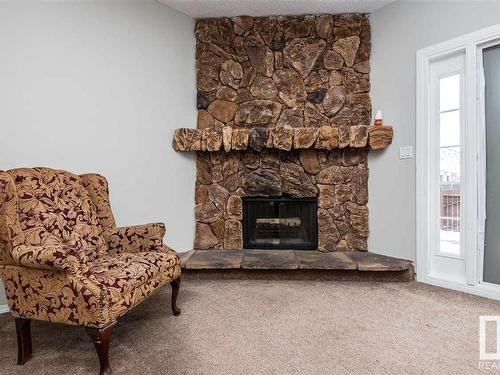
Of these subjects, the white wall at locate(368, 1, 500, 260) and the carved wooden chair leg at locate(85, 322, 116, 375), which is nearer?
the carved wooden chair leg at locate(85, 322, 116, 375)

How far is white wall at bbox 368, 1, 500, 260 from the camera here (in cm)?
262

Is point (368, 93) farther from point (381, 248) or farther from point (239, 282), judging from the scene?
point (239, 282)

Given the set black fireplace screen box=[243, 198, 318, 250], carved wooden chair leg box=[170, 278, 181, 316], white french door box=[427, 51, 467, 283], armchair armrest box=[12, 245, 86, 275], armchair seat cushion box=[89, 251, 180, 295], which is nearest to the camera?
armchair armrest box=[12, 245, 86, 275]

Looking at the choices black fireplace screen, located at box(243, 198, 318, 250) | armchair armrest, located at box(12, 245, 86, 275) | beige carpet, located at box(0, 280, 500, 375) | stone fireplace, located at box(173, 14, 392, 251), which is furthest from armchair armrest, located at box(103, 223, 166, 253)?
black fireplace screen, located at box(243, 198, 318, 250)

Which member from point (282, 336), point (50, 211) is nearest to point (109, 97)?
point (50, 211)

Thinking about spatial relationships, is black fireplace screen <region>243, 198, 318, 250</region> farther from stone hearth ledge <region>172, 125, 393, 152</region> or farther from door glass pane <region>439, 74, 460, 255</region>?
door glass pane <region>439, 74, 460, 255</region>

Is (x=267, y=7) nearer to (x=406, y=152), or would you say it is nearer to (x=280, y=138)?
(x=280, y=138)

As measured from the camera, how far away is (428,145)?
2.59 metres

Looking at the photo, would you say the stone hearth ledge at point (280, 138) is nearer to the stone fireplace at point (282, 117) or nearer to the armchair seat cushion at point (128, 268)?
the stone fireplace at point (282, 117)

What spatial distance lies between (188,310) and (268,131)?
179 centimetres

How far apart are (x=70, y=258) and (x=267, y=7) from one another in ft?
9.28

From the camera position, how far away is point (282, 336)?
1.70 meters

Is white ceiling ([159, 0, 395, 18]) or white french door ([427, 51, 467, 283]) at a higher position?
white ceiling ([159, 0, 395, 18])

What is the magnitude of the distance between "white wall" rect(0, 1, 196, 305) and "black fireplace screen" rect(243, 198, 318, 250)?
0.65 m
